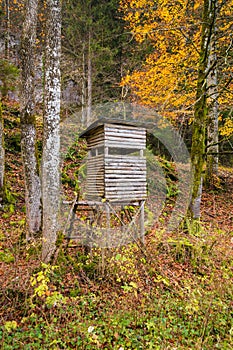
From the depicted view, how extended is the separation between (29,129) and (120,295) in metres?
4.07

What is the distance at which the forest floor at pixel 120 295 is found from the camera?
340 centimetres

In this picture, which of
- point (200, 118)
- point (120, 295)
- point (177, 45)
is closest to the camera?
point (120, 295)

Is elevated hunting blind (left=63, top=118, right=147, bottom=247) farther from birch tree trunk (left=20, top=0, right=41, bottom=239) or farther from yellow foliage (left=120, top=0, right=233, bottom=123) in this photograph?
yellow foliage (left=120, top=0, right=233, bottom=123)

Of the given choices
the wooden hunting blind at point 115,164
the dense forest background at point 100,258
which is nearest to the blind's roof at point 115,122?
the wooden hunting blind at point 115,164

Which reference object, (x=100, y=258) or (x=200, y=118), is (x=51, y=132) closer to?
(x=100, y=258)

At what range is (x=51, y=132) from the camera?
4500mm

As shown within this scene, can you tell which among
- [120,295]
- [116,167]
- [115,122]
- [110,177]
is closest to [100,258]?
[120,295]

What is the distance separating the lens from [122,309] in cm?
404

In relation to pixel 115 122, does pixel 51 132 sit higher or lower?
lower

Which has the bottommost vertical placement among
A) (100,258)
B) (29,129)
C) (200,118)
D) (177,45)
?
(100,258)

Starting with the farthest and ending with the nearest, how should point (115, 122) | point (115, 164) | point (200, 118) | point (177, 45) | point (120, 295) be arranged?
point (177, 45) < point (200, 118) < point (115, 164) < point (115, 122) < point (120, 295)

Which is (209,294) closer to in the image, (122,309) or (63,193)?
(122,309)

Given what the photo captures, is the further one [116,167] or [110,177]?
[116,167]

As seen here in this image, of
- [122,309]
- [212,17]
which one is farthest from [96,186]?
[212,17]
